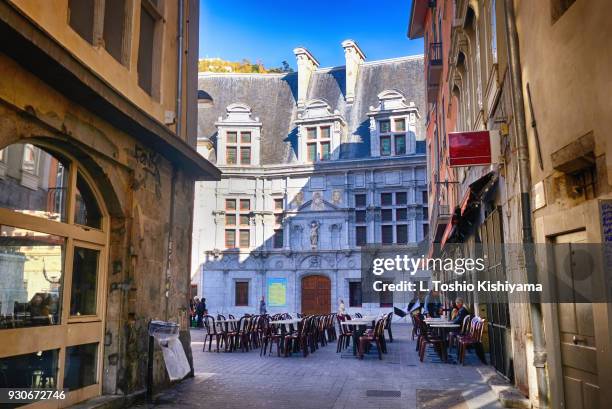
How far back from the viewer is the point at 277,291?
2939 cm

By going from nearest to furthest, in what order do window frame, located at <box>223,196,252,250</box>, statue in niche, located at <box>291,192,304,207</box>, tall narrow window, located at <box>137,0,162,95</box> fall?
tall narrow window, located at <box>137,0,162,95</box>, statue in niche, located at <box>291,192,304,207</box>, window frame, located at <box>223,196,252,250</box>

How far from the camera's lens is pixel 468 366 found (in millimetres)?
10555

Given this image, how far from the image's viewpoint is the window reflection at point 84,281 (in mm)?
6547

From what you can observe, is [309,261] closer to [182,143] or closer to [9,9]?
[182,143]

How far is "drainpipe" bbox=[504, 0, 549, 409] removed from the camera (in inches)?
226

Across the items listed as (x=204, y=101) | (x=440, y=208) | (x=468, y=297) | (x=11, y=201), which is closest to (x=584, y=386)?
(x=11, y=201)

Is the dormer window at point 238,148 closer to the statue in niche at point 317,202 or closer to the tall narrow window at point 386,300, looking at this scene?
the statue in niche at point 317,202

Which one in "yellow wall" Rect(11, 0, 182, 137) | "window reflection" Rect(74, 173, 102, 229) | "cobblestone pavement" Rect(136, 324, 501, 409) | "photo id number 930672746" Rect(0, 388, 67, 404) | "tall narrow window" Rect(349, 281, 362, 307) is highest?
"yellow wall" Rect(11, 0, 182, 137)

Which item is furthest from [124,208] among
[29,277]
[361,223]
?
[361,223]

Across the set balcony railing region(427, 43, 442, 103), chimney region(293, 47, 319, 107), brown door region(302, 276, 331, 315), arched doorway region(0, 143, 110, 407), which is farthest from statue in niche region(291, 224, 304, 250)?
arched doorway region(0, 143, 110, 407)

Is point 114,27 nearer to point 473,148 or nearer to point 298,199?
point 473,148

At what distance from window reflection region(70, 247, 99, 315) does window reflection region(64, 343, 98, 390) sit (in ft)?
1.35

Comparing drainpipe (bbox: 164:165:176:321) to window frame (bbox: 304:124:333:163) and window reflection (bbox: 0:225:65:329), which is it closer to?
window reflection (bbox: 0:225:65:329)

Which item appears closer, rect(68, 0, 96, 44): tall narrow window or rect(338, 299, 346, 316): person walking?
rect(68, 0, 96, 44): tall narrow window
